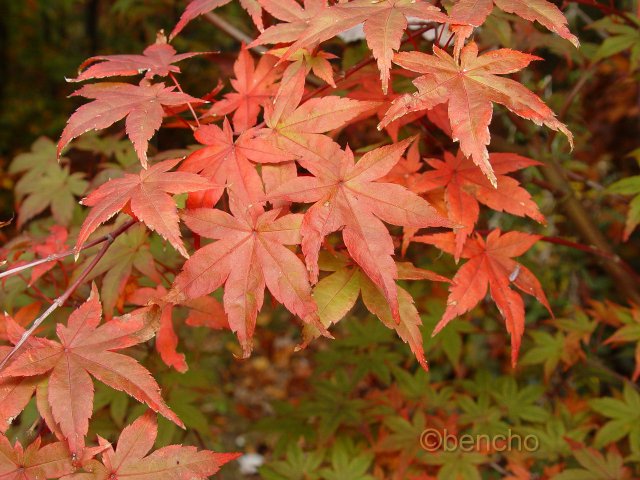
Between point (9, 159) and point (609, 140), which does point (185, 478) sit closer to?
point (609, 140)

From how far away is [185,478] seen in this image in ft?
3.50

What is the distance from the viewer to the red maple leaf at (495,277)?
4.08 ft

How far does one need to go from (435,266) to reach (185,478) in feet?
3.29

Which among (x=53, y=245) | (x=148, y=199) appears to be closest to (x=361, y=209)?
(x=148, y=199)

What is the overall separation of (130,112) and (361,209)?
0.49 m

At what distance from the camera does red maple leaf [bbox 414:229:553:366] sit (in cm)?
124

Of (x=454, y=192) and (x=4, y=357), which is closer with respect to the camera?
(x=4, y=357)

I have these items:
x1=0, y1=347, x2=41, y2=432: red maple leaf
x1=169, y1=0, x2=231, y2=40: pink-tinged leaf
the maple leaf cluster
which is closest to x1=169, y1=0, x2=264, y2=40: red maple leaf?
x1=169, y1=0, x2=231, y2=40: pink-tinged leaf

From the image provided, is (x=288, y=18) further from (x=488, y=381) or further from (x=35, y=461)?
(x=488, y=381)

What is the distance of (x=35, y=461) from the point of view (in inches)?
40.6

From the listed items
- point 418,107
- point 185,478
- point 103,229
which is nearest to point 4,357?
point 185,478

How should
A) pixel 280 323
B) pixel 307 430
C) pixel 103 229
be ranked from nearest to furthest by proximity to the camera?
pixel 103 229, pixel 307 430, pixel 280 323

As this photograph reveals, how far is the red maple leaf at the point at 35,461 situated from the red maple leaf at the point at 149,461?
0.17 feet

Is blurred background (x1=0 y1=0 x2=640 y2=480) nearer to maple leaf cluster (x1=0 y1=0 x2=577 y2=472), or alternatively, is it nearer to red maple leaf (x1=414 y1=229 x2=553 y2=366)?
red maple leaf (x1=414 y1=229 x2=553 y2=366)
